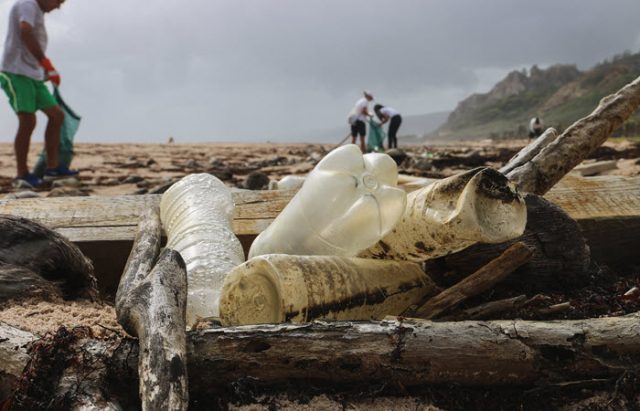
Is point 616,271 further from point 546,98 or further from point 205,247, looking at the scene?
point 546,98

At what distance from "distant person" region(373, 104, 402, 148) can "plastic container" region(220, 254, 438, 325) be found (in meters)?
17.4

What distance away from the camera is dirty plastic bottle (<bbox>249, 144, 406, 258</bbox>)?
246 centimetres

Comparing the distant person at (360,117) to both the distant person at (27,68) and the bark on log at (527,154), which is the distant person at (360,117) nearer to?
the distant person at (27,68)

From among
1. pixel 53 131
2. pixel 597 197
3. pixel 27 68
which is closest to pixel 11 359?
pixel 597 197

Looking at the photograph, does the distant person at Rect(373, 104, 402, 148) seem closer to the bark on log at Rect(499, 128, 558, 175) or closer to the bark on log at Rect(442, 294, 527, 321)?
the bark on log at Rect(499, 128, 558, 175)

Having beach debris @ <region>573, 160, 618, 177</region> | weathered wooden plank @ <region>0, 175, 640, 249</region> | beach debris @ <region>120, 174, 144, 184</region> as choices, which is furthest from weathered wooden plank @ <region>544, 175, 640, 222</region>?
beach debris @ <region>120, 174, 144, 184</region>

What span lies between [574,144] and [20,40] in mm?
6996

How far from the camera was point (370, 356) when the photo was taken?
1.66 m

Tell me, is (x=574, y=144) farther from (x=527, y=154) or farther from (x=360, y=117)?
(x=360, y=117)

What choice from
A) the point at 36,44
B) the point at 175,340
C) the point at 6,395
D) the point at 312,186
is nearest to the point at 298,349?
the point at 175,340

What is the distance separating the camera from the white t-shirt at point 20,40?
7418mm

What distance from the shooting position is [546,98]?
97.7m

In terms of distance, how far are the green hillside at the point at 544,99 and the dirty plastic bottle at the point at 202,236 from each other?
209 ft

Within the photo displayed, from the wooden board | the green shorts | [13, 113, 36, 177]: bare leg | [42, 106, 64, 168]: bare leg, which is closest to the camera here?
the wooden board
